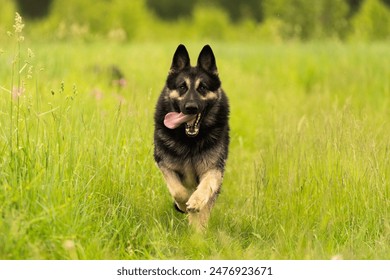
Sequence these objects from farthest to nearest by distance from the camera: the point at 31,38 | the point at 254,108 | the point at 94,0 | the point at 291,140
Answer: the point at 94,0
the point at 31,38
the point at 254,108
the point at 291,140

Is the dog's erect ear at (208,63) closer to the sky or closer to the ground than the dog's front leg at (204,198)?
closer to the sky

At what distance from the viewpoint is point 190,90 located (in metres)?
5.23

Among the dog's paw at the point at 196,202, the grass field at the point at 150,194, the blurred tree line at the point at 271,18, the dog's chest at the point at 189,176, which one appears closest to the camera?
the grass field at the point at 150,194

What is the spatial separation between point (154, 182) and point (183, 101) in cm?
86

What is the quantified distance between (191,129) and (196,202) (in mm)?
802

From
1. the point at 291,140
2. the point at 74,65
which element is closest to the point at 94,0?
the point at 74,65

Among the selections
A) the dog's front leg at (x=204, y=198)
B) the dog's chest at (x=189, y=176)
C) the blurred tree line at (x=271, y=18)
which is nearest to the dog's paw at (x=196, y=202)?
the dog's front leg at (x=204, y=198)

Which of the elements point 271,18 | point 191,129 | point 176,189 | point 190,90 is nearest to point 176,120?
point 191,129

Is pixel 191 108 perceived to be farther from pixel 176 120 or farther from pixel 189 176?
pixel 189 176

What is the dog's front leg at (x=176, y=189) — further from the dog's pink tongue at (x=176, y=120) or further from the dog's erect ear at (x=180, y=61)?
the dog's erect ear at (x=180, y=61)

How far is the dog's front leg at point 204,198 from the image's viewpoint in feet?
15.3

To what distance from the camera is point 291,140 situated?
6133 mm

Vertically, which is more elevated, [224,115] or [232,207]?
[224,115]
